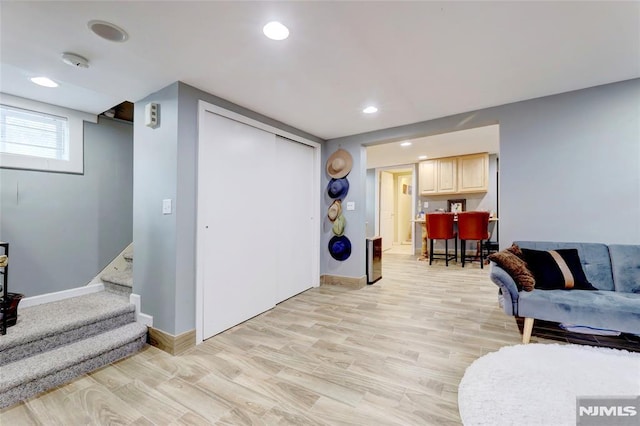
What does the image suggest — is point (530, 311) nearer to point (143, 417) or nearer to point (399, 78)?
point (399, 78)

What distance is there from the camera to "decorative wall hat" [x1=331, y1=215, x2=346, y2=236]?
3.79 metres

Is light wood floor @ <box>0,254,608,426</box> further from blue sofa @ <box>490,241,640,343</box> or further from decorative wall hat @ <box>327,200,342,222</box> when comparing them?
decorative wall hat @ <box>327,200,342,222</box>

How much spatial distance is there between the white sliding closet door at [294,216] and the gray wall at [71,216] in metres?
1.90

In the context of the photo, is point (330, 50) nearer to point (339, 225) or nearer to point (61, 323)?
point (339, 225)

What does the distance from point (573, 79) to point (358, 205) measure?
2.44 metres

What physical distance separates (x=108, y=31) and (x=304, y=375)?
2463 mm

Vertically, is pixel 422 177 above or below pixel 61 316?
above

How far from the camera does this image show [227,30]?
1565 mm

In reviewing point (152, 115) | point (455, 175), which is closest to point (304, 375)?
point (152, 115)

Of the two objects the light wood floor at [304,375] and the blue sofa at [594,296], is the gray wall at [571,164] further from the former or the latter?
the light wood floor at [304,375]

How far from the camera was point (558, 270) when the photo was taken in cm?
223

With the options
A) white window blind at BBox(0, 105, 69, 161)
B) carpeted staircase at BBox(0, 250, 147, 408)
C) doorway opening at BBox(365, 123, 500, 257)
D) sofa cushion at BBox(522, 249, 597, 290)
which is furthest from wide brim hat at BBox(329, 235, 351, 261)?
white window blind at BBox(0, 105, 69, 161)

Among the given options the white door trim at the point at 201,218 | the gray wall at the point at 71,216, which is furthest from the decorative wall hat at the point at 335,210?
the gray wall at the point at 71,216

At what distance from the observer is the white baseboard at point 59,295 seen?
2.48 meters
